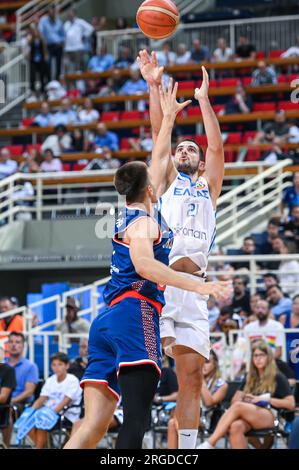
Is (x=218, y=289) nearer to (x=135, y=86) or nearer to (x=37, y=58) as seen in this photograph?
(x=135, y=86)

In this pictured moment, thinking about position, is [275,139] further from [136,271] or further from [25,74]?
[136,271]

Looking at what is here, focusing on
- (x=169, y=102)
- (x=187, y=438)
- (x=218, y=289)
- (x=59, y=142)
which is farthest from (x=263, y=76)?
(x=218, y=289)

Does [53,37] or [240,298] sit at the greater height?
[53,37]

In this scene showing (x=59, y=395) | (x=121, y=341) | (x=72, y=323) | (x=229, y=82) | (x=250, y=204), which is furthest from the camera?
(x=229, y=82)

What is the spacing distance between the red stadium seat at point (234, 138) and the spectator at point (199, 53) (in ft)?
8.58

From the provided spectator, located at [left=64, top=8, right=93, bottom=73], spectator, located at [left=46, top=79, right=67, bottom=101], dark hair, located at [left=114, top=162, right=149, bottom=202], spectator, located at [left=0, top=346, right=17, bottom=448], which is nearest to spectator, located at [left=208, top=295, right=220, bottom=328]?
spectator, located at [left=0, top=346, right=17, bottom=448]

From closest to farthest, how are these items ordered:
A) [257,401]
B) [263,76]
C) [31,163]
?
[257,401], [31,163], [263,76]

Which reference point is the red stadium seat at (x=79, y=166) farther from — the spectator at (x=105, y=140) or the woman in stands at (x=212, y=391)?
the woman in stands at (x=212, y=391)

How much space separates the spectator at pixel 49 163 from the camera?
66.0ft

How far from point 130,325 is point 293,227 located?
32.4ft

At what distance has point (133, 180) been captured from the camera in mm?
6469

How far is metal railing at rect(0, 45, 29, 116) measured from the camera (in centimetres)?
2324

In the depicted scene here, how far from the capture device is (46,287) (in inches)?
663

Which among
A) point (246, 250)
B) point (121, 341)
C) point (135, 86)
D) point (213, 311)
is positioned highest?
point (135, 86)
